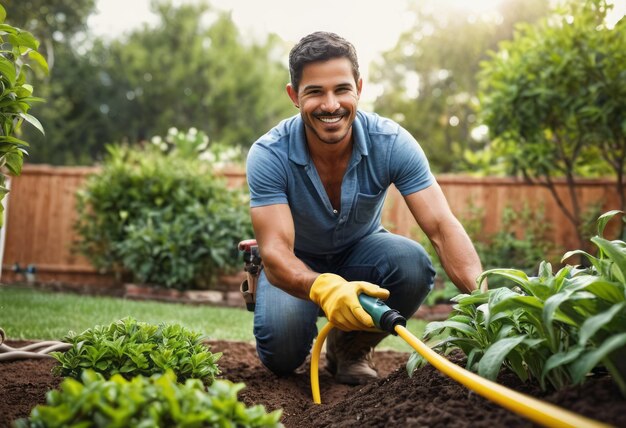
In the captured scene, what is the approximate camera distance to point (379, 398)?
2062 millimetres

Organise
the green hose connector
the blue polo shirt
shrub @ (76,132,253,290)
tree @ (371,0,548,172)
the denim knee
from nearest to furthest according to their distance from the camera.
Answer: the green hose connector < the blue polo shirt < the denim knee < shrub @ (76,132,253,290) < tree @ (371,0,548,172)

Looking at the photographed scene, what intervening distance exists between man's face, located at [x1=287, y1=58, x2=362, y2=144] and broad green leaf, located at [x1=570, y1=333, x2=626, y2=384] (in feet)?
4.75

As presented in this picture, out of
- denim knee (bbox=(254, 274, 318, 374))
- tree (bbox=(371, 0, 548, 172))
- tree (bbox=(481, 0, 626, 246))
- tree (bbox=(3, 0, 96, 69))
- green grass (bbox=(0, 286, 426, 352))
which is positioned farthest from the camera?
tree (bbox=(371, 0, 548, 172))

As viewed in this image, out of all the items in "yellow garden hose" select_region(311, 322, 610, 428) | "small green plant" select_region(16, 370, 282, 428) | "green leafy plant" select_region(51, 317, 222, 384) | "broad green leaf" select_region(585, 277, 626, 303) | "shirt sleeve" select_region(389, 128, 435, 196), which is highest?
"shirt sleeve" select_region(389, 128, 435, 196)

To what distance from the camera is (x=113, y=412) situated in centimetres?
121

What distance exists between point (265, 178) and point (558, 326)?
1409mm

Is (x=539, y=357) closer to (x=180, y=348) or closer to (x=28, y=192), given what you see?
(x=180, y=348)

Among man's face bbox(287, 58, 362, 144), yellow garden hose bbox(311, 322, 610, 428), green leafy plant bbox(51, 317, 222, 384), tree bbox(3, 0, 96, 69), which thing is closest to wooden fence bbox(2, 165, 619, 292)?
tree bbox(3, 0, 96, 69)

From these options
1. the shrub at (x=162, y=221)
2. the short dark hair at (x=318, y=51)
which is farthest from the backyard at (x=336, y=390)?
the shrub at (x=162, y=221)

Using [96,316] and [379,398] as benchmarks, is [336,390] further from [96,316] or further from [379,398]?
[96,316]

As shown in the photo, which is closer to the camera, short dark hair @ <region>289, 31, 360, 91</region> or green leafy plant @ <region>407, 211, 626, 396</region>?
green leafy plant @ <region>407, 211, 626, 396</region>

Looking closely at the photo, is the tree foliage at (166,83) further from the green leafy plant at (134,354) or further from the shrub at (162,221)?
the green leafy plant at (134,354)

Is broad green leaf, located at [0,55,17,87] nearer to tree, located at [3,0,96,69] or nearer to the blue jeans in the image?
the blue jeans

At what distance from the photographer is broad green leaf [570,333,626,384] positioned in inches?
52.7
